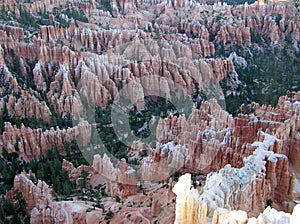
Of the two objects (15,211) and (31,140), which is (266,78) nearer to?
(31,140)

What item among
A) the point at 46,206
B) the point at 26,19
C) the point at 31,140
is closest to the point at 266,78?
the point at 31,140

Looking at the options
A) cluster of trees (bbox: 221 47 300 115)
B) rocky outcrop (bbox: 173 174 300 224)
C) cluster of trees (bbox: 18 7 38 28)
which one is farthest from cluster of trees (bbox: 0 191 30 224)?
cluster of trees (bbox: 18 7 38 28)

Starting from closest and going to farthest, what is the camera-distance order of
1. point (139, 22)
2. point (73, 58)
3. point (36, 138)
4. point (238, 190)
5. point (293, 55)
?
point (238, 190) < point (36, 138) < point (73, 58) < point (293, 55) < point (139, 22)

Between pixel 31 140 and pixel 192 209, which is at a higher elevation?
pixel 192 209

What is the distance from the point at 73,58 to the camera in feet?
142

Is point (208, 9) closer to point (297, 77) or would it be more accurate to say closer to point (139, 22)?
point (139, 22)

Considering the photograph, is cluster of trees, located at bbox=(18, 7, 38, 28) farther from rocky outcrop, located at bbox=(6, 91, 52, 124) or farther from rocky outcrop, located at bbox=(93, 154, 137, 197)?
A: rocky outcrop, located at bbox=(93, 154, 137, 197)

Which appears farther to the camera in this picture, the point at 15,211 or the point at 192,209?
the point at 15,211

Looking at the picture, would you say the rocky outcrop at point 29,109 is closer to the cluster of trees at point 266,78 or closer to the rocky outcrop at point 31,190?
the rocky outcrop at point 31,190

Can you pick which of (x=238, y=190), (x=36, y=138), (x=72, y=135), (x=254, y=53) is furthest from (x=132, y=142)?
(x=254, y=53)

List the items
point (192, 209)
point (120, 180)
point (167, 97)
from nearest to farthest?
point (192, 209), point (120, 180), point (167, 97)

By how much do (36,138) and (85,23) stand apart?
30208 millimetres

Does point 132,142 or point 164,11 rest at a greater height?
point 164,11

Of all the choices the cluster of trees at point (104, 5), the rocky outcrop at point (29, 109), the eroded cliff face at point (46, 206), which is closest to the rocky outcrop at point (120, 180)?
the eroded cliff face at point (46, 206)
